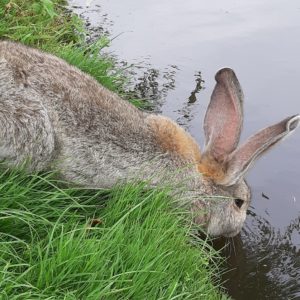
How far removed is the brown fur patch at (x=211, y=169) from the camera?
17.3ft

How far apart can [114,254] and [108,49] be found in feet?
18.3

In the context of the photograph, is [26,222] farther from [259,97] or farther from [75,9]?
[75,9]

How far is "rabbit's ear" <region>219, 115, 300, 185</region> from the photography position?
4.70 meters

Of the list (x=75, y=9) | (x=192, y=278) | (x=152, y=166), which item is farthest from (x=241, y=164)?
(x=75, y=9)

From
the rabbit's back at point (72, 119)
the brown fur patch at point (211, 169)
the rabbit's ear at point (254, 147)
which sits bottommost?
the brown fur patch at point (211, 169)

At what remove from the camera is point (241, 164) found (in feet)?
16.6

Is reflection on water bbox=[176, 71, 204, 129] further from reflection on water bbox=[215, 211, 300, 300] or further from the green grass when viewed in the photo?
the green grass

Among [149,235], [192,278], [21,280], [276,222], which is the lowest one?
[276,222]

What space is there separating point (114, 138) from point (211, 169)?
105 centimetres

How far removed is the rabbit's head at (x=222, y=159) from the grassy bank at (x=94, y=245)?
1.24 ft

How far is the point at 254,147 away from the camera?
4.92m

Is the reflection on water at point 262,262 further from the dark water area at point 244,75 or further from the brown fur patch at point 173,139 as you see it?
the brown fur patch at point 173,139

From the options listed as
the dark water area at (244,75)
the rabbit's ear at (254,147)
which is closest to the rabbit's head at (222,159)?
the rabbit's ear at (254,147)

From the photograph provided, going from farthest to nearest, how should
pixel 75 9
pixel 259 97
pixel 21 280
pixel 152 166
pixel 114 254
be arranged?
1. pixel 75 9
2. pixel 259 97
3. pixel 152 166
4. pixel 114 254
5. pixel 21 280
